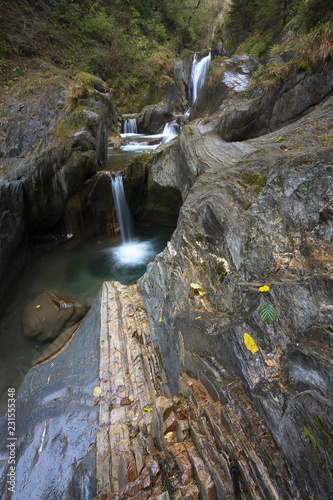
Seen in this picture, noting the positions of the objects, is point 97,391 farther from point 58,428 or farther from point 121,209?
point 121,209

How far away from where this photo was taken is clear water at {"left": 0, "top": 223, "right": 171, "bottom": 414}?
5633 mm

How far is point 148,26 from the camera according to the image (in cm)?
2050

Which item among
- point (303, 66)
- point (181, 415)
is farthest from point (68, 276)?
point (303, 66)

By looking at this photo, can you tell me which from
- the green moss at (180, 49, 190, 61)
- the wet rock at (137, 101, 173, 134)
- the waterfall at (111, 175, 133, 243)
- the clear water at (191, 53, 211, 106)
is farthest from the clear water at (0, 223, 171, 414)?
the green moss at (180, 49, 190, 61)

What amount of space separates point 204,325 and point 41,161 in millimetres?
7965

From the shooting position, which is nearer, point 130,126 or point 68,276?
point 68,276

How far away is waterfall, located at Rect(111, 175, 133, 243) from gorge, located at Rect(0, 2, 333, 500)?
1509 mm

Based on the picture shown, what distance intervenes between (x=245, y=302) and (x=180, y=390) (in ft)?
5.32

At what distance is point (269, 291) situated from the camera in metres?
2.39

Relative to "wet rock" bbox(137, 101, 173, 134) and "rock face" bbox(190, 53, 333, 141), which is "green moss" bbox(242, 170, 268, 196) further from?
"wet rock" bbox(137, 101, 173, 134)

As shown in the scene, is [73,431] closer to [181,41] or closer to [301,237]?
[301,237]

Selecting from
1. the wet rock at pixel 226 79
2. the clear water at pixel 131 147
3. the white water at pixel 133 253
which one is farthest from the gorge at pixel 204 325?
Answer: the clear water at pixel 131 147

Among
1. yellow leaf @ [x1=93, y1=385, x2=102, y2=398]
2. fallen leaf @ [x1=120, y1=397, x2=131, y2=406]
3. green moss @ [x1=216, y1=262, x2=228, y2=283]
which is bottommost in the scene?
yellow leaf @ [x1=93, y1=385, x2=102, y2=398]

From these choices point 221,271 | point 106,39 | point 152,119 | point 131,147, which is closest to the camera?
point 221,271
